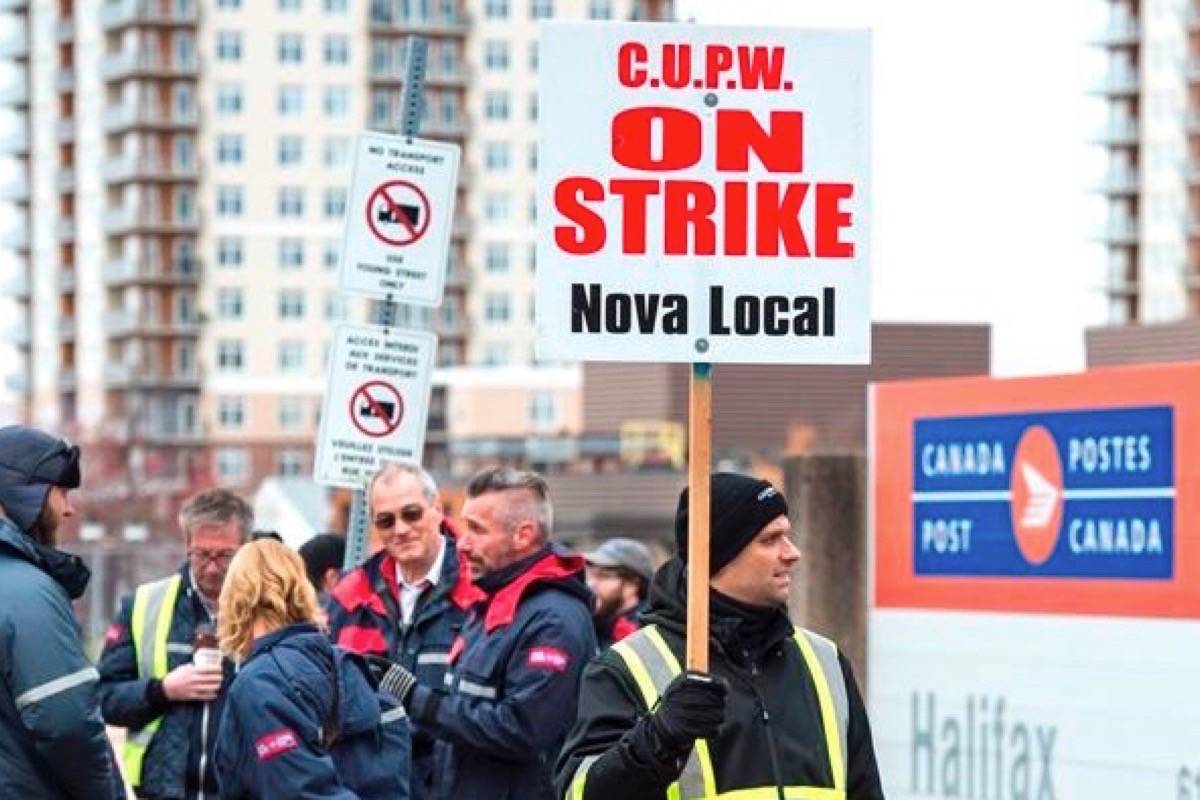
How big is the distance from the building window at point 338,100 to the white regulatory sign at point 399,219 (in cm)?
12574

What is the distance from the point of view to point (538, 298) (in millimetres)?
6516

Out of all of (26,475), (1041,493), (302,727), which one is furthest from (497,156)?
(302,727)

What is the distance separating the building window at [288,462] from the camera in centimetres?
13325

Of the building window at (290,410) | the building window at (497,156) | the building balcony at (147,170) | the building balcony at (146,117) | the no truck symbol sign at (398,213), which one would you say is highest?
the building balcony at (146,117)

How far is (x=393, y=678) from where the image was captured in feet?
A: 30.7

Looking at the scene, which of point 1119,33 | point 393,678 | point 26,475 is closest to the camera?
point 26,475

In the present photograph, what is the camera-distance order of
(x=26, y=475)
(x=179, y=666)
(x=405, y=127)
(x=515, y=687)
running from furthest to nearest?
(x=405, y=127), (x=179, y=666), (x=515, y=687), (x=26, y=475)

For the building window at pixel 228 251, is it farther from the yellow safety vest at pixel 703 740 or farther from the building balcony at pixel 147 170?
the yellow safety vest at pixel 703 740

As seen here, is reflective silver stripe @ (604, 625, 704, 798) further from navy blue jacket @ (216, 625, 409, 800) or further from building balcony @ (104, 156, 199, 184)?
building balcony @ (104, 156, 199, 184)

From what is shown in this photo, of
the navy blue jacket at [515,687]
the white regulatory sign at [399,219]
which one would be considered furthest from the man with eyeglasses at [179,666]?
the white regulatory sign at [399,219]

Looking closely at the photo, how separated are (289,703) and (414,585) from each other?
6.90 ft

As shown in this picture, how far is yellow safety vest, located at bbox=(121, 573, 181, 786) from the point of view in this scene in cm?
1002

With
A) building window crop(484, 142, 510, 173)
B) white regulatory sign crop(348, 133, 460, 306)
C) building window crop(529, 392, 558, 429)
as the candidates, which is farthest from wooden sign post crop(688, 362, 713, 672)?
building window crop(484, 142, 510, 173)

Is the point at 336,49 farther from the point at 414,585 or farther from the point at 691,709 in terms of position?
the point at 691,709
